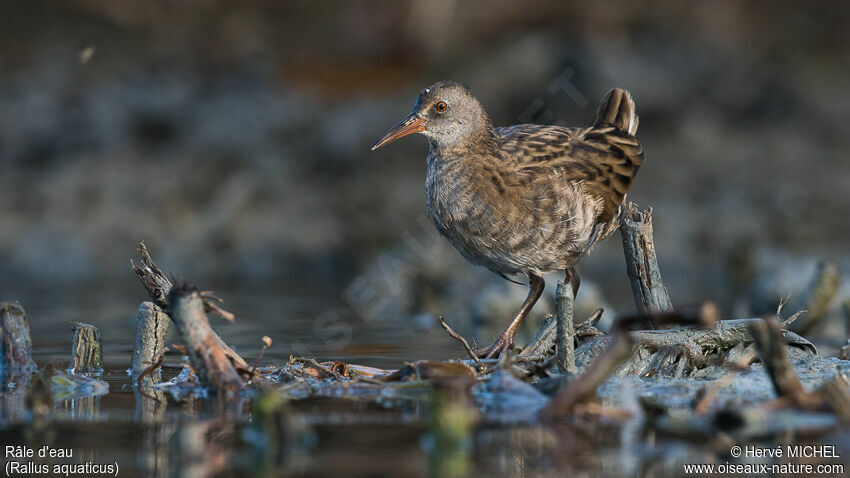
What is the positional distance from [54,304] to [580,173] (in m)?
5.83

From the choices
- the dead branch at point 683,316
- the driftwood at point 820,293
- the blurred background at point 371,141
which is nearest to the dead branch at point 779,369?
the dead branch at point 683,316

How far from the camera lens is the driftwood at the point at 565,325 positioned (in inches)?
195

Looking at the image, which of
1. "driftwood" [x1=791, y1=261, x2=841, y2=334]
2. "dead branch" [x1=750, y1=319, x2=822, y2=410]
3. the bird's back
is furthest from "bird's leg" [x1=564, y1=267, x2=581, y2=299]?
"dead branch" [x1=750, y1=319, x2=822, y2=410]

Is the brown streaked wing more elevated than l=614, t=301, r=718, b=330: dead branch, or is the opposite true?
the brown streaked wing

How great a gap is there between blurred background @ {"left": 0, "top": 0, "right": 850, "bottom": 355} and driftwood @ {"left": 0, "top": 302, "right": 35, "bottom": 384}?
20.2 feet

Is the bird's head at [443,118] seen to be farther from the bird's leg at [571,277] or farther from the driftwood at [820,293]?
the driftwood at [820,293]

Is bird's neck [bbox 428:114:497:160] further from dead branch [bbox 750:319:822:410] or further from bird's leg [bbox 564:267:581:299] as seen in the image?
dead branch [bbox 750:319:822:410]

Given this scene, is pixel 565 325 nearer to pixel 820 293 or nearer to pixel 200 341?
pixel 200 341

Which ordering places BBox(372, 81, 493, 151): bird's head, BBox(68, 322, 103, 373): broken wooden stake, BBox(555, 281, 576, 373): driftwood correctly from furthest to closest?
BBox(372, 81, 493, 151): bird's head
BBox(68, 322, 103, 373): broken wooden stake
BBox(555, 281, 576, 373): driftwood

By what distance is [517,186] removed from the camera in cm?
661

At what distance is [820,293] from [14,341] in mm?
5298

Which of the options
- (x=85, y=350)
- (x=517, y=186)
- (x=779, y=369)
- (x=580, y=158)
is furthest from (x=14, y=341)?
(x=779, y=369)

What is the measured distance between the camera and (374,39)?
17484 millimetres

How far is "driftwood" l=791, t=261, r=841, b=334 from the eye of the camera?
7.65 metres
